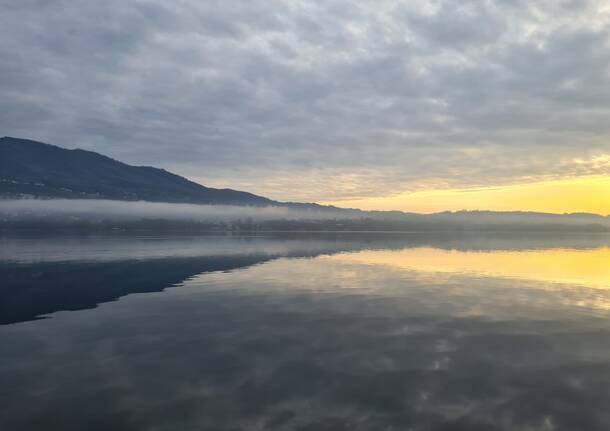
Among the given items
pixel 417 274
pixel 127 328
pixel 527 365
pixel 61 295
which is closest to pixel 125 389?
pixel 127 328

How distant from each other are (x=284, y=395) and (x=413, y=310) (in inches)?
763

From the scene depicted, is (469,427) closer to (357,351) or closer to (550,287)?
(357,351)

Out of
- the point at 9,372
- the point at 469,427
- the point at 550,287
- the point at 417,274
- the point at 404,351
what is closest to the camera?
the point at 469,427

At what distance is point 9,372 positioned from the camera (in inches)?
754

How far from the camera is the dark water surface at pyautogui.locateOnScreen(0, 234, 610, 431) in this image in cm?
1478

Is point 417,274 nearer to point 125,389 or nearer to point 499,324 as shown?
point 499,324

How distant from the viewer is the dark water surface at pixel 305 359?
14.8 metres

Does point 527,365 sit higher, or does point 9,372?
point 527,365

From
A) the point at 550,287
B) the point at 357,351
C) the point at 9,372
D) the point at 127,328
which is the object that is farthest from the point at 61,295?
the point at 550,287

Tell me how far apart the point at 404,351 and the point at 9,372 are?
1973cm

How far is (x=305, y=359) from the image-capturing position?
2094 centimetres

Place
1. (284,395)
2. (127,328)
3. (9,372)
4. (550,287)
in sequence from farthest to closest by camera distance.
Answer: (550,287)
(127,328)
(9,372)
(284,395)

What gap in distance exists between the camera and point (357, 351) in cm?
2220

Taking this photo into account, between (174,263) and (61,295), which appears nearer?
(61,295)
